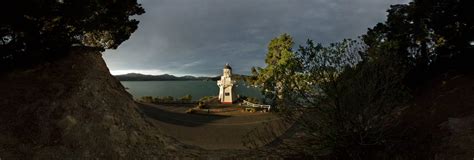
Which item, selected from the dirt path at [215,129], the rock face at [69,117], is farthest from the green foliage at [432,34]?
the rock face at [69,117]

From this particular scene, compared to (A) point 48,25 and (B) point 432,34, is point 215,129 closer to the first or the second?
(A) point 48,25

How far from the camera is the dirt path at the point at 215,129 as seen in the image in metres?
16.3

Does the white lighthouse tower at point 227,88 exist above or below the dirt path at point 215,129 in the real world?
above

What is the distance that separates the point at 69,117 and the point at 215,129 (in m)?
9.99

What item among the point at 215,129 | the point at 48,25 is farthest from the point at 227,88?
the point at 48,25

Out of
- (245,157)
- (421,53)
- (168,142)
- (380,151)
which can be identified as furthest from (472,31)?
(168,142)

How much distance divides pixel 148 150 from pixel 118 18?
6389 mm

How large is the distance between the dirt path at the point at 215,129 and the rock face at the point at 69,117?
311 cm

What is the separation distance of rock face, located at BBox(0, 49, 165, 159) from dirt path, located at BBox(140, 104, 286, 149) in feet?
10.2

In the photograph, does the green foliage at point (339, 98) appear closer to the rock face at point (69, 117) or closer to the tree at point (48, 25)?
the rock face at point (69, 117)

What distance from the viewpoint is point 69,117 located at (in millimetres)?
11039

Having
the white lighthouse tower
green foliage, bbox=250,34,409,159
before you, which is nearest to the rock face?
green foliage, bbox=250,34,409,159

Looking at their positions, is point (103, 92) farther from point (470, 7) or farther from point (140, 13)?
point (470, 7)

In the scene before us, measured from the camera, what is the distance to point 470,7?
11.4m
